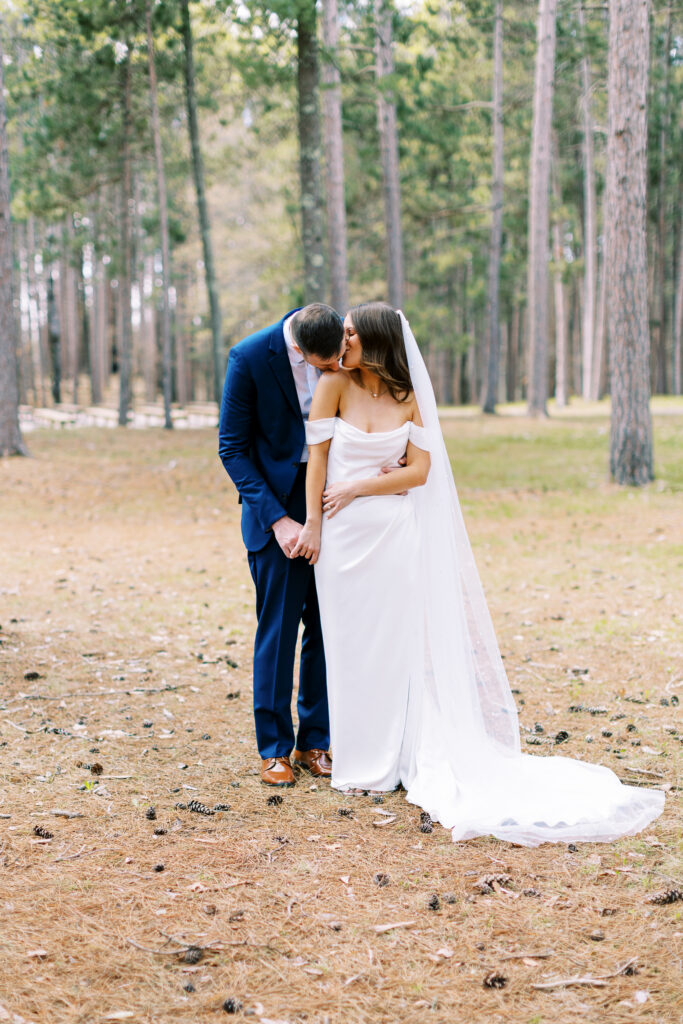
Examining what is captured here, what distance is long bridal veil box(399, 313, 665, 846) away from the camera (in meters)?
3.88

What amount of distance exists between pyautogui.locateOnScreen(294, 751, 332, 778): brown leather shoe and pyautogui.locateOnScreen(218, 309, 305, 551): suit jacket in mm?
1124

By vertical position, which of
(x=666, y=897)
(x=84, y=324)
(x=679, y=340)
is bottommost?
(x=666, y=897)

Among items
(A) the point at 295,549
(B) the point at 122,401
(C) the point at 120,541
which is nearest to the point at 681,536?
(C) the point at 120,541

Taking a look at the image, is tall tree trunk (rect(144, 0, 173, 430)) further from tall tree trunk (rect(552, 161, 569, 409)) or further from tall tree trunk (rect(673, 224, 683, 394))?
tall tree trunk (rect(673, 224, 683, 394))

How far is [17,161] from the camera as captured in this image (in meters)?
23.4

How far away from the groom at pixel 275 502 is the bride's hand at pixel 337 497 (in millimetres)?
171

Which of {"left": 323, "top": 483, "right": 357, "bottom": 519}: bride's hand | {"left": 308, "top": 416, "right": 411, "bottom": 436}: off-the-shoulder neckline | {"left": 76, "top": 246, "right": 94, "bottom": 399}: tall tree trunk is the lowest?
{"left": 323, "top": 483, "right": 357, "bottom": 519}: bride's hand

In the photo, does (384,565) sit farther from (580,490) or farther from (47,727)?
(580,490)

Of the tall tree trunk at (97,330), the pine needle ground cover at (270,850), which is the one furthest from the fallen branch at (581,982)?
the tall tree trunk at (97,330)

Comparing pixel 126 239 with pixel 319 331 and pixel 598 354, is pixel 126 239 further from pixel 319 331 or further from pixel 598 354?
pixel 319 331

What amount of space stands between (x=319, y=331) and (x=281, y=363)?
39 cm

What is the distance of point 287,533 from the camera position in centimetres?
409

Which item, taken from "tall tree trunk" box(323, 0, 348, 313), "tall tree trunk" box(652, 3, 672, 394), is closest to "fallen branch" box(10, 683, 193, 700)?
"tall tree trunk" box(323, 0, 348, 313)

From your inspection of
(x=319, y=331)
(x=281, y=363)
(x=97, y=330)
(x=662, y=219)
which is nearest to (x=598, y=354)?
(x=662, y=219)
